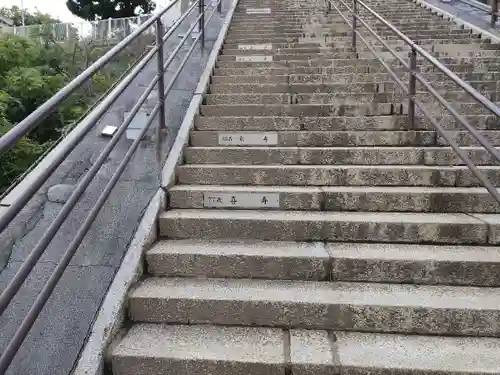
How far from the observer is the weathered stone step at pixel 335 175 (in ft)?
9.25

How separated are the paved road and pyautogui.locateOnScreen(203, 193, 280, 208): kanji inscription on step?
5.66 metres

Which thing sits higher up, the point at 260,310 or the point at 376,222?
the point at 376,222

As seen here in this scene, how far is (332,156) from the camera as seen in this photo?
3057mm

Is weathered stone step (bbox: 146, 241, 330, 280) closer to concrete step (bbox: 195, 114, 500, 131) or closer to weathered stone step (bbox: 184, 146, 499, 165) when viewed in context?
weathered stone step (bbox: 184, 146, 499, 165)

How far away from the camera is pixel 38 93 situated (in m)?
5.73

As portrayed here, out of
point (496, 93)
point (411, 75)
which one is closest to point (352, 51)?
point (496, 93)

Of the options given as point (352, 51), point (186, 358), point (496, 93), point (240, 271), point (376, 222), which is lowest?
point (186, 358)

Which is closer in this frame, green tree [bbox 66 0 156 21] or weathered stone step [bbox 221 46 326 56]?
weathered stone step [bbox 221 46 326 56]

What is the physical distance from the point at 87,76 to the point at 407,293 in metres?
1.86

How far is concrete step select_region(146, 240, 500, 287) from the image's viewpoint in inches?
84.0

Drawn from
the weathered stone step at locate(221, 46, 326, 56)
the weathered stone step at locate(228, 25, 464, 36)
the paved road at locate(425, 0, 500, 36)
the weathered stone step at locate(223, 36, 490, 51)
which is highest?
the paved road at locate(425, 0, 500, 36)

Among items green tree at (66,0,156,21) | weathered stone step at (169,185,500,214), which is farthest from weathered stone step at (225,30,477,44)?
green tree at (66,0,156,21)

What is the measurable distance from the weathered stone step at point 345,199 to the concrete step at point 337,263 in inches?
14.2

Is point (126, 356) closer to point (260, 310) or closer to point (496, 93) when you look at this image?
point (260, 310)
